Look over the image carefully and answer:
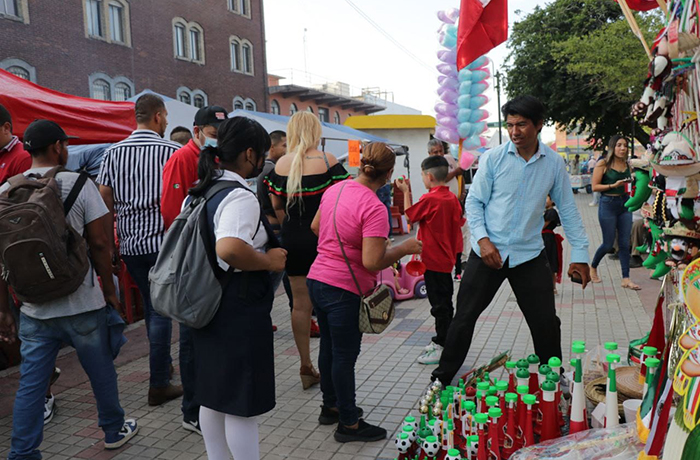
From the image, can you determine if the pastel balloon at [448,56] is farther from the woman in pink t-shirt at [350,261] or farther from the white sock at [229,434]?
the white sock at [229,434]

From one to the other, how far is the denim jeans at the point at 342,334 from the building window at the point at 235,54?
2768 centimetres

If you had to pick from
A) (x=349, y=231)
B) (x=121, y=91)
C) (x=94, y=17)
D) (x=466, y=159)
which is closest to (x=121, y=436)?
(x=349, y=231)

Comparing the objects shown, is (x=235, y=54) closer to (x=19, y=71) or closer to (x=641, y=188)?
(x=19, y=71)

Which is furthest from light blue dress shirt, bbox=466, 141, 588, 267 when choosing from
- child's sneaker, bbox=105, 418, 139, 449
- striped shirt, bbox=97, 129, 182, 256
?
child's sneaker, bbox=105, 418, 139, 449

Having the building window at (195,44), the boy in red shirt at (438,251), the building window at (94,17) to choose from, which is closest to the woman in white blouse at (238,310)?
the boy in red shirt at (438,251)

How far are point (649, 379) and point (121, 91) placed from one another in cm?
2278

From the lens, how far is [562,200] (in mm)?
3748

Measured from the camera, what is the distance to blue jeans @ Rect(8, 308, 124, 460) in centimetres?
315

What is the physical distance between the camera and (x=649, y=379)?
2.75 metres

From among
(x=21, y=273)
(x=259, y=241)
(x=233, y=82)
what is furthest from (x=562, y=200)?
(x=233, y=82)

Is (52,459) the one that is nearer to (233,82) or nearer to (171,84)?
(171,84)

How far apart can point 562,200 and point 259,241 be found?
83.7 inches

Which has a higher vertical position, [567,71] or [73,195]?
[567,71]

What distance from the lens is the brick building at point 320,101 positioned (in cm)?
3328
